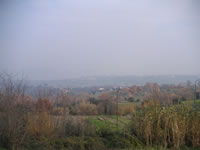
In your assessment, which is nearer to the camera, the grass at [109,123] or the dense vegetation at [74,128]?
the dense vegetation at [74,128]

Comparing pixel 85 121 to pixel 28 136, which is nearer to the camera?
pixel 28 136

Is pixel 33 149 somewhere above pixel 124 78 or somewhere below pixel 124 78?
below

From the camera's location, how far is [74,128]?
26.3 ft

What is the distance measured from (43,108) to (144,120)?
3.66m

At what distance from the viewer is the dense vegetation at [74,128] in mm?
6664

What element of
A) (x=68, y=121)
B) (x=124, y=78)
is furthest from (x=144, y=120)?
(x=124, y=78)

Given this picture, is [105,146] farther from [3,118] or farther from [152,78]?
[152,78]

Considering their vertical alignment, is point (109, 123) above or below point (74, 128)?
below

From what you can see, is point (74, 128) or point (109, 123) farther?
point (109, 123)

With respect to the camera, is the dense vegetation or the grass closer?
the dense vegetation

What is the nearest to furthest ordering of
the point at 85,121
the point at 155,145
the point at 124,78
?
the point at 155,145 → the point at 85,121 → the point at 124,78

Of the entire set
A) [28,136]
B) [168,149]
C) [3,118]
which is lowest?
[168,149]

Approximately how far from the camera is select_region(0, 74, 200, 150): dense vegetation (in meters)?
6.66

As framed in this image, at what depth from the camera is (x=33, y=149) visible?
6.38 m
